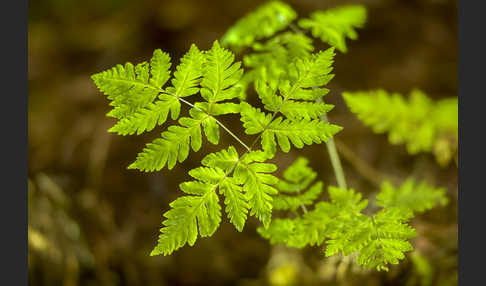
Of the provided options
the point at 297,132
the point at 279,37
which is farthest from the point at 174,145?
the point at 279,37

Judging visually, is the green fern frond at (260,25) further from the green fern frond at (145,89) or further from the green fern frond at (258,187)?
the green fern frond at (258,187)

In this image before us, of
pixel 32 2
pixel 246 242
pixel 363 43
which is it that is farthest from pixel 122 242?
pixel 32 2

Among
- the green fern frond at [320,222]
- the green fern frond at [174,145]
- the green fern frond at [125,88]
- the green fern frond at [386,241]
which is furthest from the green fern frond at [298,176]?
the green fern frond at [125,88]

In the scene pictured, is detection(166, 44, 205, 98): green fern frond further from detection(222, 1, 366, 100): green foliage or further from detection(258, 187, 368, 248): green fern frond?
detection(258, 187, 368, 248): green fern frond

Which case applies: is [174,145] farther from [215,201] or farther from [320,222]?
[320,222]

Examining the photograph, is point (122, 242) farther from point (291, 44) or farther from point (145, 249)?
point (291, 44)

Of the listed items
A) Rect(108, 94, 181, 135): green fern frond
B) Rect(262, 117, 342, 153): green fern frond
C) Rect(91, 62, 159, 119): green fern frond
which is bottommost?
Rect(262, 117, 342, 153): green fern frond

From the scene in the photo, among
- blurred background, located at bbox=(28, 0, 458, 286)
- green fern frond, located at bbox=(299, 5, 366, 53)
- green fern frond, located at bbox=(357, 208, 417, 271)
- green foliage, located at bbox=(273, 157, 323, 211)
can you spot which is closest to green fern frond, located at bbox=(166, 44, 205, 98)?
green foliage, located at bbox=(273, 157, 323, 211)
